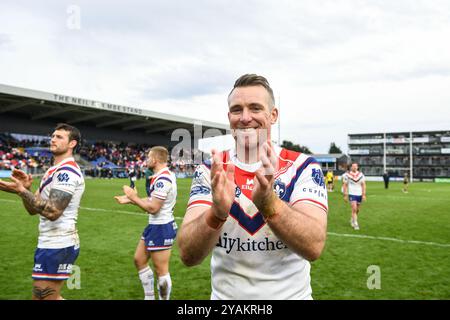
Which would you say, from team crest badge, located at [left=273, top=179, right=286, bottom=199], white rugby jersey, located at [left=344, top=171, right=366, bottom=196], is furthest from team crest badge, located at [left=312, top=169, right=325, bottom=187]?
white rugby jersey, located at [left=344, top=171, right=366, bottom=196]

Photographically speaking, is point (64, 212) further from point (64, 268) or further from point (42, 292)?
point (42, 292)

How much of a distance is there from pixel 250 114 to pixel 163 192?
3651 millimetres

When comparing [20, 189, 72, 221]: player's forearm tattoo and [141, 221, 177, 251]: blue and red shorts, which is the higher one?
[20, 189, 72, 221]: player's forearm tattoo

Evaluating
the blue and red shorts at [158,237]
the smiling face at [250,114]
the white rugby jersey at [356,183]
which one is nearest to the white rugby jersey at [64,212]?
the blue and red shorts at [158,237]

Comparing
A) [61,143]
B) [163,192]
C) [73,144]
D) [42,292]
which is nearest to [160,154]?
[163,192]

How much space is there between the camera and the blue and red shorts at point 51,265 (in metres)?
3.74

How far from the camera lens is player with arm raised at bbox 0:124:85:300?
146 inches

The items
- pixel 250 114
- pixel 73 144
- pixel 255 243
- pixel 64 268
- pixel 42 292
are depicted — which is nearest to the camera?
pixel 250 114

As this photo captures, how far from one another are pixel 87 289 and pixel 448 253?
784 centimetres

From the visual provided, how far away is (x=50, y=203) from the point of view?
374 cm

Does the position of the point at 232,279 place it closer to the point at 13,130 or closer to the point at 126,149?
the point at 13,130

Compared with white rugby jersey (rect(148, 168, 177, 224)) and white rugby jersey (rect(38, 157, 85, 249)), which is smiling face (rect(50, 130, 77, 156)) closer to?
white rugby jersey (rect(38, 157, 85, 249))

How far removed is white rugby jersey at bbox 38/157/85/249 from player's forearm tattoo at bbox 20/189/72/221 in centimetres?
8
